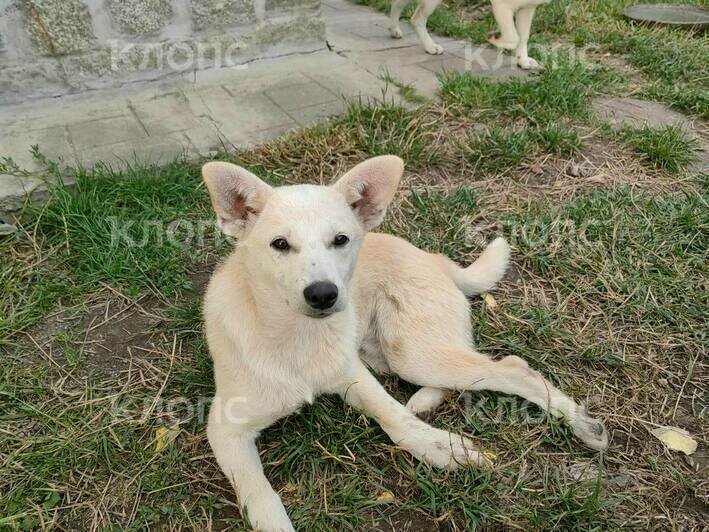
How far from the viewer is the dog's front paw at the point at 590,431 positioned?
1941 millimetres

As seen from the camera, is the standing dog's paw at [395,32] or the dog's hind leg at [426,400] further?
the standing dog's paw at [395,32]

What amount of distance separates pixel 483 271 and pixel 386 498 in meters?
1.23

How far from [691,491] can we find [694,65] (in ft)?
14.1

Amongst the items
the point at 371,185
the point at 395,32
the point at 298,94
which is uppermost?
the point at 371,185

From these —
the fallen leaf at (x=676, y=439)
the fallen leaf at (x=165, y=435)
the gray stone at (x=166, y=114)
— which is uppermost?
the gray stone at (x=166, y=114)

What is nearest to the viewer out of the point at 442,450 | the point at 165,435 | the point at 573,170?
the point at 442,450

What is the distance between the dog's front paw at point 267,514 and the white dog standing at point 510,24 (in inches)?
172

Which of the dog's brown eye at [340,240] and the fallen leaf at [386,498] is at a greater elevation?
the dog's brown eye at [340,240]

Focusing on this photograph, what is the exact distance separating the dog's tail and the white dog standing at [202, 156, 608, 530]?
1.08ft

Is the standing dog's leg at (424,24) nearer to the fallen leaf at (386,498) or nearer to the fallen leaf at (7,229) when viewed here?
the fallen leaf at (7,229)

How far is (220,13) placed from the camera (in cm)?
416

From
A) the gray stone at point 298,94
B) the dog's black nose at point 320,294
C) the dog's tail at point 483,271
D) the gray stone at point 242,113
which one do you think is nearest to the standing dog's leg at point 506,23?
the gray stone at point 298,94

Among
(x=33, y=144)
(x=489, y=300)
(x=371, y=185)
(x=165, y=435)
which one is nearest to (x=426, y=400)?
(x=489, y=300)

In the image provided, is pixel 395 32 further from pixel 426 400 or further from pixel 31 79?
pixel 426 400
